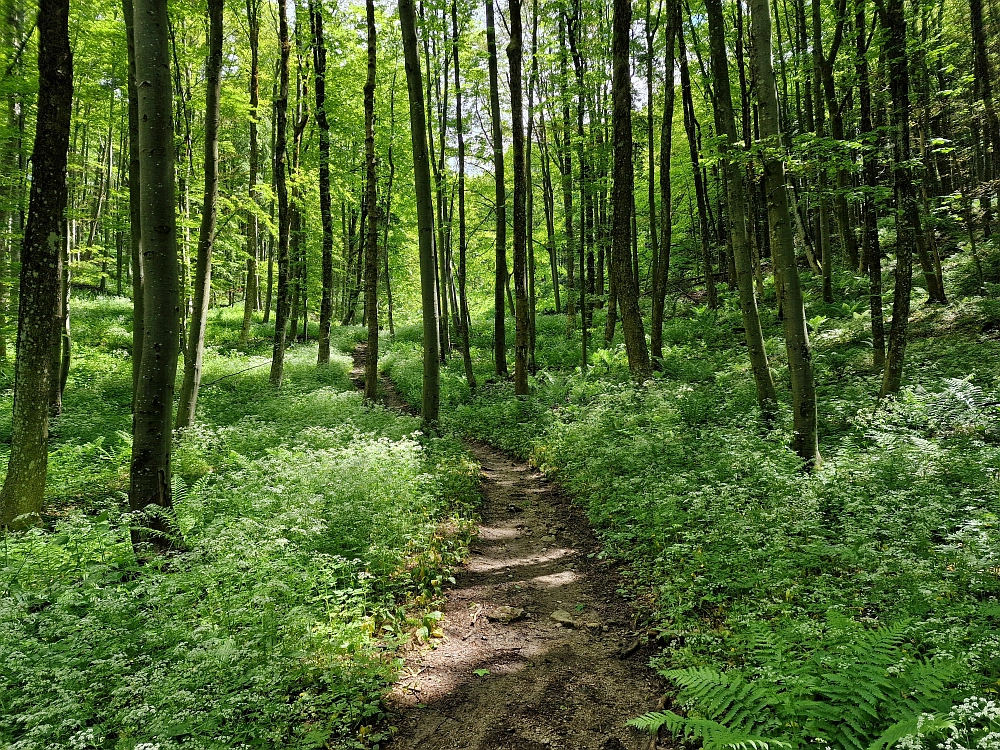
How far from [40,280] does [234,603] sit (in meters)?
5.74

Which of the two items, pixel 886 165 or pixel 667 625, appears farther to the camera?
pixel 886 165

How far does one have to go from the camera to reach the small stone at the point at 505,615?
5027 mm

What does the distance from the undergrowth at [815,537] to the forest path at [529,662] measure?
34cm

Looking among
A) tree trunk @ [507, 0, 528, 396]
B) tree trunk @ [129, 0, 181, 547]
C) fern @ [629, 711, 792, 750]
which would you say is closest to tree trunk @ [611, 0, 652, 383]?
tree trunk @ [507, 0, 528, 396]

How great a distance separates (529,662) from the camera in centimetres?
434

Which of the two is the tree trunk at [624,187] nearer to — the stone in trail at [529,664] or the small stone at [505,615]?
the stone in trail at [529,664]

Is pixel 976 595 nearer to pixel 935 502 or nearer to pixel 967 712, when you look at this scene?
pixel 935 502

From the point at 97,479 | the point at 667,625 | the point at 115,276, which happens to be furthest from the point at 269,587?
the point at 115,276

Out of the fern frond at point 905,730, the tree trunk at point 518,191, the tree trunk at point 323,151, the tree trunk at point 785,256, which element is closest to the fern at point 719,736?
the fern frond at point 905,730

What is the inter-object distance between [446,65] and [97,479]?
671 inches

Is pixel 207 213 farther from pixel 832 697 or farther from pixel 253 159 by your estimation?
pixel 832 697

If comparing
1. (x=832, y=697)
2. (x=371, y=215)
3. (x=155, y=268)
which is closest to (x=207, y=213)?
(x=371, y=215)

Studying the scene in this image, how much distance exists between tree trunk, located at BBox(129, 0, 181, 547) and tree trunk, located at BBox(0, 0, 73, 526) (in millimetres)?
2895

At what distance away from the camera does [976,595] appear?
11.9 ft
